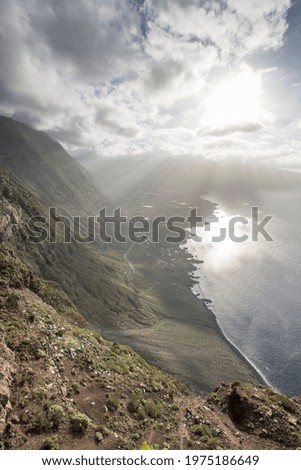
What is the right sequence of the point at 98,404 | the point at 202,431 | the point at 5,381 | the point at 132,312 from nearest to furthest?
the point at 5,381 → the point at 98,404 → the point at 202,431 → the point at 132,312

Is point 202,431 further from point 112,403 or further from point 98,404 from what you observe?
point 98,404

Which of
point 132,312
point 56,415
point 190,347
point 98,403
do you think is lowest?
point 190,347

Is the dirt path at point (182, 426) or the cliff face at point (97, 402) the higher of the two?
the cliff face at point (97, 402)

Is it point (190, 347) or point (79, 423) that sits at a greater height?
point (79, 423)

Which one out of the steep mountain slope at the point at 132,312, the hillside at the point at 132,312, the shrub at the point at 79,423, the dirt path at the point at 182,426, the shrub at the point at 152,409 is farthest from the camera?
the steep mountain slope at the point at 132,312

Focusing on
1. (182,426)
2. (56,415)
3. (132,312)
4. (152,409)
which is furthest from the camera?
(132,312)

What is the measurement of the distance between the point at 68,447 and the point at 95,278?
142 m

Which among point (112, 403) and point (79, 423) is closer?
point (79, 423)

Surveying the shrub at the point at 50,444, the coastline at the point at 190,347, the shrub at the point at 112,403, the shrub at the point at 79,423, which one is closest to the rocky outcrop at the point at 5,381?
the shrub at the point at 50,444

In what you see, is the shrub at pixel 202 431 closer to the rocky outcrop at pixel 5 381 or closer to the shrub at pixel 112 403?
the shrub at pixel 112 403

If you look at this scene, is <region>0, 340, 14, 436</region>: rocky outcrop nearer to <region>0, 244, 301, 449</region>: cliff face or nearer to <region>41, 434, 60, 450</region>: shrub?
<region>0, 244, 301, 449</region>: cliff face

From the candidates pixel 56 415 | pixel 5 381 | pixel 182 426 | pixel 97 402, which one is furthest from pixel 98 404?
pixel 182 426

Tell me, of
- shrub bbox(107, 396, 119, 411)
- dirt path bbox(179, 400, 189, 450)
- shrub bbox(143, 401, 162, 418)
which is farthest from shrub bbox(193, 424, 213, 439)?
shrub bbox(107, 396, 119, 411)
